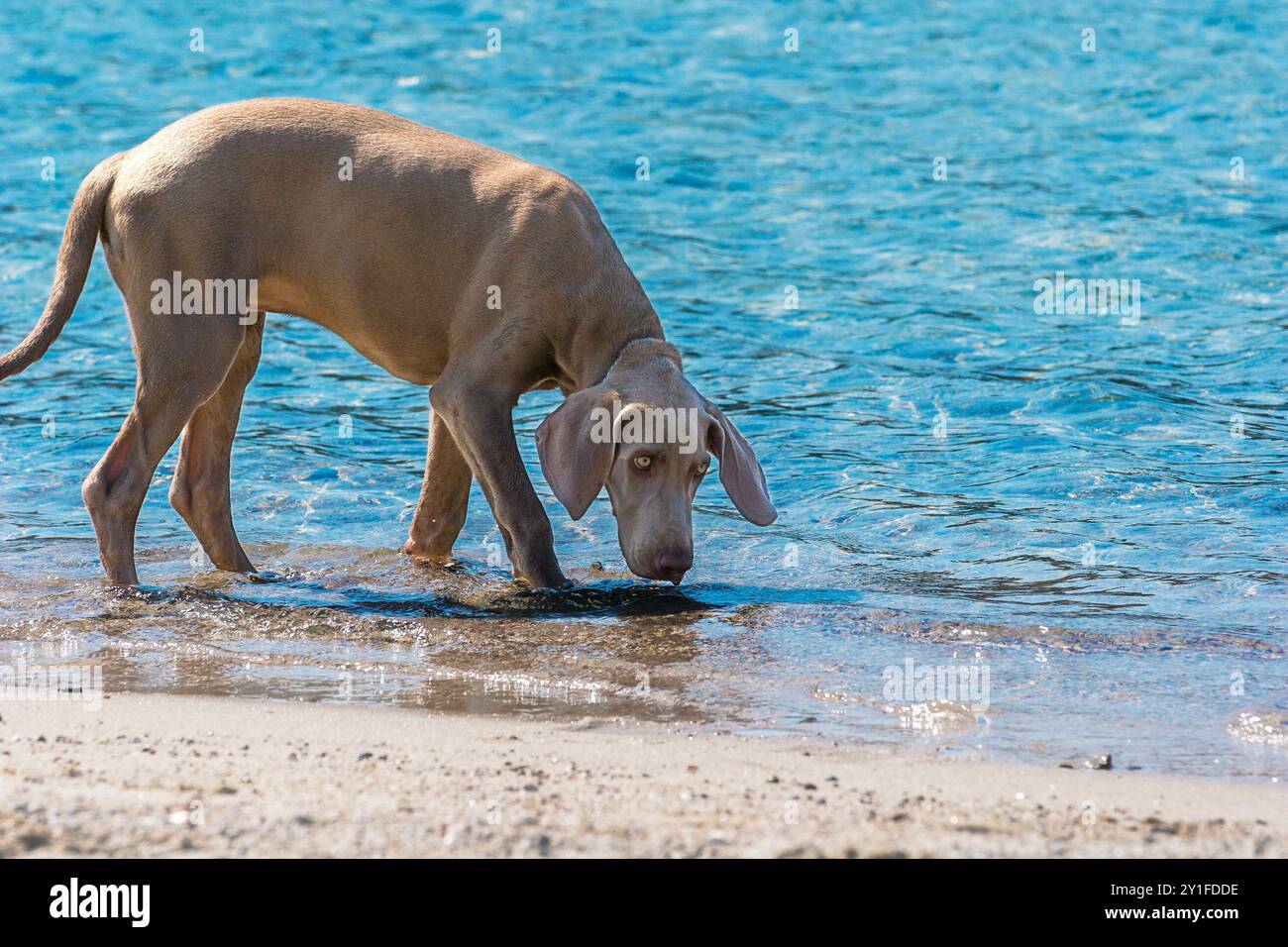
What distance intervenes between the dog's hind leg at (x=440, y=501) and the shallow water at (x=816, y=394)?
19cm

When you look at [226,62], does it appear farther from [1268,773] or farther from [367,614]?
[1268,773]

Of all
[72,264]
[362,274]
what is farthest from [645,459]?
[72,264]

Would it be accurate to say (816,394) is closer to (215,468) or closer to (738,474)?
(738,474)

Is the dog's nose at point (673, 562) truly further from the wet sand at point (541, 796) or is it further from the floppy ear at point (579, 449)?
the wet sand at point (541, 796)

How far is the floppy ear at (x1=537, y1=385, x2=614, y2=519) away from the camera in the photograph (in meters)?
5.88

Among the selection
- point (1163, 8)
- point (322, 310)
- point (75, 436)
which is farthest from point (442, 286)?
point (1163, 8)

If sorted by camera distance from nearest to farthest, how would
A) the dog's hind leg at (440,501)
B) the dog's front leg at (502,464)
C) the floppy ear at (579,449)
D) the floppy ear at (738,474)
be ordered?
the floppy ear at (579,449) → the floppy ear at (738,474) → the dog's front leg at (502,464) → the dog's hind leg at (440,501)

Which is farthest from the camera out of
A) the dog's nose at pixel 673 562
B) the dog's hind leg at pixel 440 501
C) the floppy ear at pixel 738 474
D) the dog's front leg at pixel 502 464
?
the dog's hind leg at pixel 440 501

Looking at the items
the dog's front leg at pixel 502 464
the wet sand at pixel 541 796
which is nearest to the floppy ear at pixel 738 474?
the dog's front leg at pixel 502 464

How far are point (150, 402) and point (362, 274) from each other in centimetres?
95

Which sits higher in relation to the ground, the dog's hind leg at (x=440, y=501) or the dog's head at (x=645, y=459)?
the dog's head at (x=645, y=459)

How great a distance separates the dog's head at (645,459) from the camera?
19.1 feet

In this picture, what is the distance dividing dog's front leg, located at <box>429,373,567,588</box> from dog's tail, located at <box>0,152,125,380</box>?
1.48 m

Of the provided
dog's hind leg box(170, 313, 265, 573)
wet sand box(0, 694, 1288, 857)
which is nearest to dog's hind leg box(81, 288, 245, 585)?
dog's hind leg box(170, 313, 265, 573)
